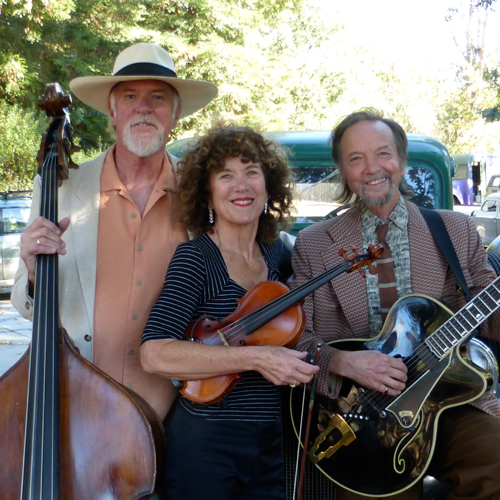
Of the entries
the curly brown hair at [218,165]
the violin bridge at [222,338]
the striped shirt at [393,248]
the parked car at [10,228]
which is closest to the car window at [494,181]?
the parked car at [10,228]

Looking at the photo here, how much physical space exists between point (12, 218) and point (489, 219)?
8.96 metres

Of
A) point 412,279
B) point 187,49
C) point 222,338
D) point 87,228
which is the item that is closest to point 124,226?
point 87,228

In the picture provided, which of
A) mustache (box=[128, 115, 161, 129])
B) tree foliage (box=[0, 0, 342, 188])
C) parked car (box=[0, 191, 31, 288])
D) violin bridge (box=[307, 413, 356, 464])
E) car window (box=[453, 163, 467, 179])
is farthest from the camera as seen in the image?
car window (box=[453, 163, 467, 179])

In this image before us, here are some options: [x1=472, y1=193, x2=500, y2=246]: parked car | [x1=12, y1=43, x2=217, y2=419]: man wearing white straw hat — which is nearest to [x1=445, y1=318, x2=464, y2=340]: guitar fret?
[x1=12, y1=43, x2=217, y2=419]: man wearing white straw hat

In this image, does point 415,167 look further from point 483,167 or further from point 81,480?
point 483,167

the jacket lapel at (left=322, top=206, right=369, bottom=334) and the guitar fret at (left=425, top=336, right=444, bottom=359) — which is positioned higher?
the jacket lapel at (left=322, top=206, right=369, bottom=334)

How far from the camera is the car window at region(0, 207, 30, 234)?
10.1 meters

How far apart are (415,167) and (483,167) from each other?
1994cm

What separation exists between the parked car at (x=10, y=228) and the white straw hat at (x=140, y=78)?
785 cm

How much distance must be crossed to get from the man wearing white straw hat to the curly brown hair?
16 centimetres

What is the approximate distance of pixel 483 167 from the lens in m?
22.9

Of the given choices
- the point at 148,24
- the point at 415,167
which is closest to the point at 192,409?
the point at 415,167

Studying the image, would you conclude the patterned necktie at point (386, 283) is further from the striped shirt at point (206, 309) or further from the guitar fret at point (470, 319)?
the striped shirt at point (206, 309)

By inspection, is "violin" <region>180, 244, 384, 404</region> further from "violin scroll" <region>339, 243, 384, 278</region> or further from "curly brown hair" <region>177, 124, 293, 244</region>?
"curly brown hair" <region>177, 124, 293, 244</region>
